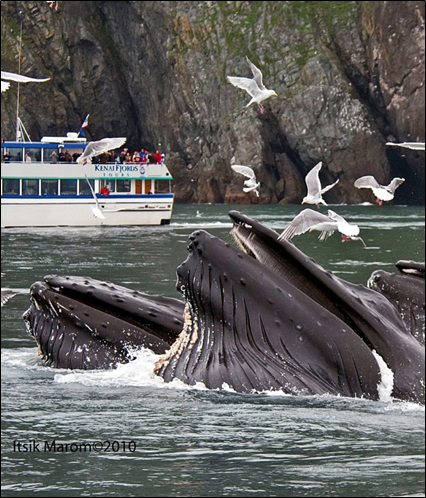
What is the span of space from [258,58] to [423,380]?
3391 inches

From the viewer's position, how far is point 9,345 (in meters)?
12.5

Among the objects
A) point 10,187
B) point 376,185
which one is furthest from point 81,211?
point 376,185

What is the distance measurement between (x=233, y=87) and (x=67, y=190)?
39502 mm

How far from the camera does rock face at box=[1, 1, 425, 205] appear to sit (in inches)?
3376

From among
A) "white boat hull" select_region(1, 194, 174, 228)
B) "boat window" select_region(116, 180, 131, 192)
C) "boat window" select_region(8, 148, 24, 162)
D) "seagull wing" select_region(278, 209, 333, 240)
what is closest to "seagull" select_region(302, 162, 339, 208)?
"seagull wing" select_region(278, 209, 333, 240)

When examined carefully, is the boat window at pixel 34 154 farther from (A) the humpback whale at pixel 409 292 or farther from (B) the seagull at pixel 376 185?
(A) the humpback whale at pixel 409 292

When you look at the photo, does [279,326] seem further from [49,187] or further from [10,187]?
[10,187]

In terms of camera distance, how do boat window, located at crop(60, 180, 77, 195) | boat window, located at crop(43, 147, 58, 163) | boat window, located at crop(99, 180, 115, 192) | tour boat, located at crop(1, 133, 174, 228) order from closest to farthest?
tour boat, located at crop(1, 133, 174, 228) → boat window, located at crop(43, 147, 58, 163) → boat window, located at crop(60, 180, 77, 195) → boat window, located at crop(99, 180, 115, 192)

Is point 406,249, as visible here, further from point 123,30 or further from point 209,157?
point 123,30

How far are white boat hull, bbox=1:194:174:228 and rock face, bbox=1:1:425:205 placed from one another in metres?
31.4

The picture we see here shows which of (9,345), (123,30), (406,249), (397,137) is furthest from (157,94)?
(9,345)

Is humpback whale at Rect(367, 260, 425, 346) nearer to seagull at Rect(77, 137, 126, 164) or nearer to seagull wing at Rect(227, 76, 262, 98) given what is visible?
seagull wing at Rect(227, 76, 262, 98)

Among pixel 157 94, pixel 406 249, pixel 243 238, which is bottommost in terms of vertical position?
pixel 406 249

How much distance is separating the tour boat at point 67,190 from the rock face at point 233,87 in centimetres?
3143
